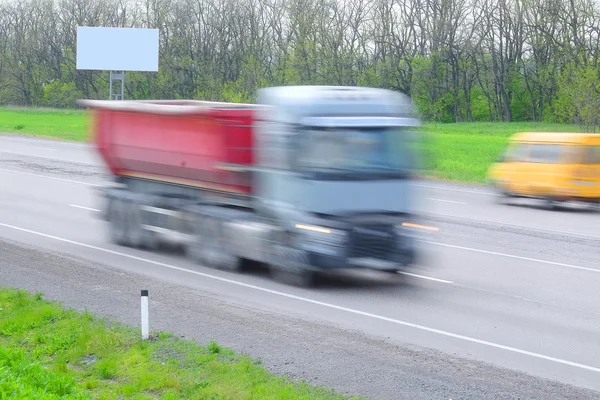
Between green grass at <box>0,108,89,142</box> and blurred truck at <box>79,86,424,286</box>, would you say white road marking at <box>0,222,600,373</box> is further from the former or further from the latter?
green grass at <box>0,108,89,142</box>

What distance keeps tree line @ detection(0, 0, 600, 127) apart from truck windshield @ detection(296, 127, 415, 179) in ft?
165

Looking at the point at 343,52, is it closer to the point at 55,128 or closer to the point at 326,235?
the point at 55,128

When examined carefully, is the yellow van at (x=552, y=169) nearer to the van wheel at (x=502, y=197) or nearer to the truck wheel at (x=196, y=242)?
→ the van wheel at (x=502, y=197)

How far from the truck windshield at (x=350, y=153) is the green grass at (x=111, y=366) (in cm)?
377

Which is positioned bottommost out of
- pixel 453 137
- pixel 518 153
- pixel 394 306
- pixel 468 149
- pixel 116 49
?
pixel 394 306

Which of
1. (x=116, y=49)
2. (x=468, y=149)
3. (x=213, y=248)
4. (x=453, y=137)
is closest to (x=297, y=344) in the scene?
(x=213, y=248)

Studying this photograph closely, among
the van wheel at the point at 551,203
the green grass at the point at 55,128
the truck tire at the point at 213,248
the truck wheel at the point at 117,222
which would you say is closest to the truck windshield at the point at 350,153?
the truck tire at the point at 213,248

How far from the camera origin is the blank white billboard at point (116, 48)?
213 feet

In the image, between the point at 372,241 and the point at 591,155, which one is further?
the point at 591,155

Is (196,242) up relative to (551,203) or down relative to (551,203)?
up

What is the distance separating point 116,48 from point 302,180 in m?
54.4

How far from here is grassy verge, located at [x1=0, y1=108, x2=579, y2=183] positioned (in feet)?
116

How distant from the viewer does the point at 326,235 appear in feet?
43.2

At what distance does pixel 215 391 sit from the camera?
834 cm
